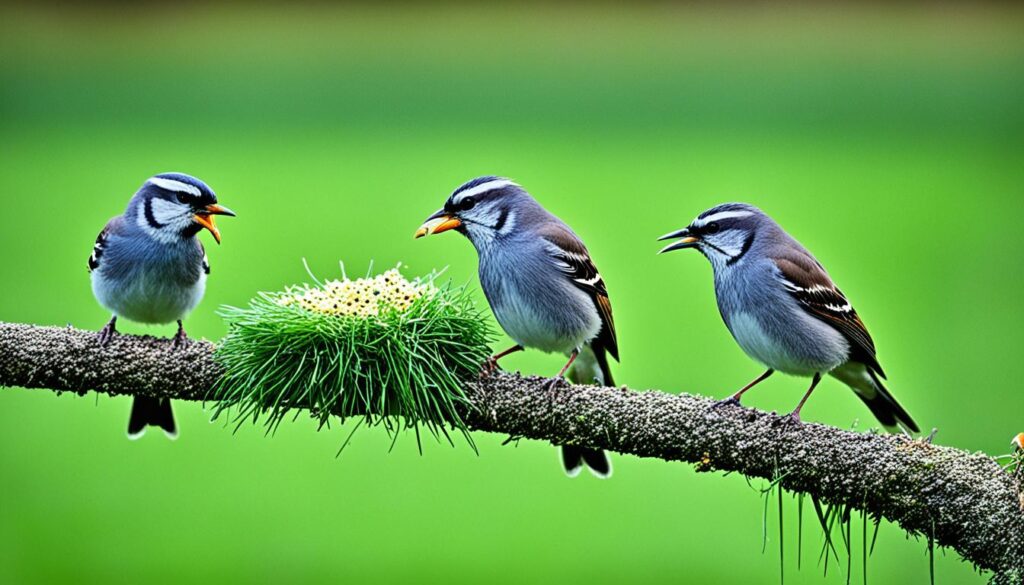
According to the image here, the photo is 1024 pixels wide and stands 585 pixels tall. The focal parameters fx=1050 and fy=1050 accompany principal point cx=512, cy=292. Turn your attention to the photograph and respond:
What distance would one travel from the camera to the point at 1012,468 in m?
1.90

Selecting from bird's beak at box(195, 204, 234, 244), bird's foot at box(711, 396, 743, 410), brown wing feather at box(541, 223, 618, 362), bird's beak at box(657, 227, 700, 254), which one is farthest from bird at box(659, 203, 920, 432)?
bird's beak at box(195, 204, 234, 244)

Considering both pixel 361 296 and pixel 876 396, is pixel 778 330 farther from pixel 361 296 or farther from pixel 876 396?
pixel 361 296

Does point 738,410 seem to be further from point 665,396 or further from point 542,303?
point 542,303

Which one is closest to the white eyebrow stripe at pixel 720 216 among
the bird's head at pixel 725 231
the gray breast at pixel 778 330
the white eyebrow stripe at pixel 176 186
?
the bird's head at pixel 725 231

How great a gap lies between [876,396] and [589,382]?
28.0 inches

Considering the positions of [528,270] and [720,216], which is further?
[528,270]

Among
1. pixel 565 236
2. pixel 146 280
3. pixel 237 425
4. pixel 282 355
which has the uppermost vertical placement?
pixel 565 236

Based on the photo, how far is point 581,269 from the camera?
2.38 meters

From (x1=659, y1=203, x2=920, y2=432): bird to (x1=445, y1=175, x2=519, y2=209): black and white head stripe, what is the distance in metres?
0.42

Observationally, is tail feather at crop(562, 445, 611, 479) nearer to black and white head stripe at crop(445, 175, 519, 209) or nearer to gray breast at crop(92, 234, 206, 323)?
black and white head stripe at crop(445, 175, 519, 209)

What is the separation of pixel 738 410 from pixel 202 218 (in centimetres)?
128

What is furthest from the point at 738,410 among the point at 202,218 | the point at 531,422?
the point at 202,218

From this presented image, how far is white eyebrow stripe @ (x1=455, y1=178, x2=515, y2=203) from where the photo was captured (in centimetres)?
232

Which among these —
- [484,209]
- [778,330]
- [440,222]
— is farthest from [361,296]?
[778,330]
